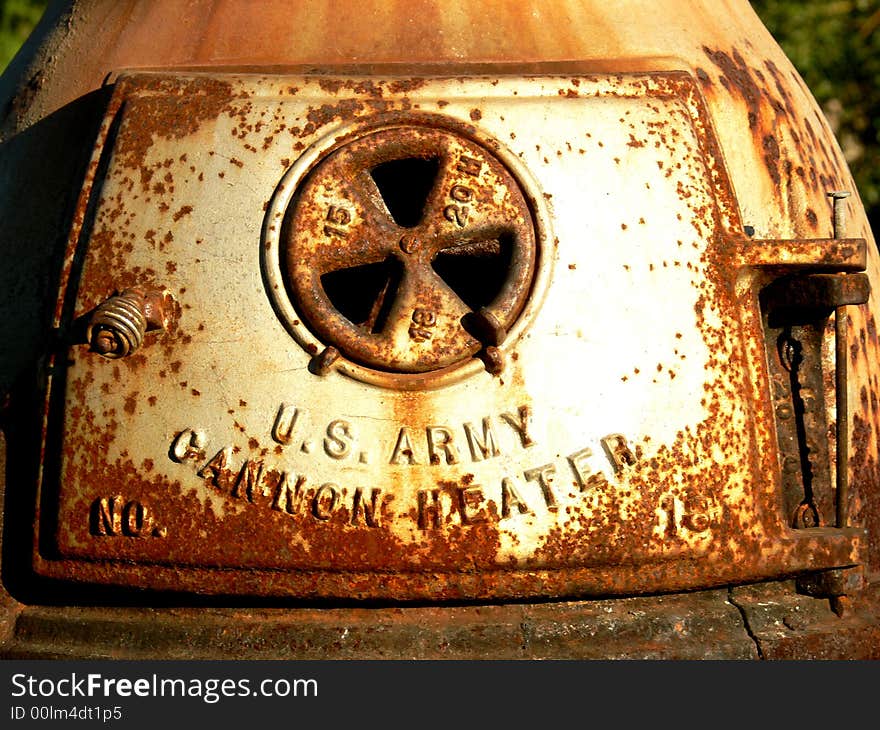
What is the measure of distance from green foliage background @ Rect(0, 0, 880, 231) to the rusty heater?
Answer: 5113mm

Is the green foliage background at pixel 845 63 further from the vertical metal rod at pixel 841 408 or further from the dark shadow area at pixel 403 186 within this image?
the dark shadow area at pixel 403 186

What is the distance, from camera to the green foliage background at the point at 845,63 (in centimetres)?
723

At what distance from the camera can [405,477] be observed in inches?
85.4

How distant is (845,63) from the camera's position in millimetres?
7305

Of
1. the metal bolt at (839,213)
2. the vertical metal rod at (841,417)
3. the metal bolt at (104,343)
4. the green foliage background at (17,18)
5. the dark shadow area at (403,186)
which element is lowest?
the vertical metal rod at (841,417)

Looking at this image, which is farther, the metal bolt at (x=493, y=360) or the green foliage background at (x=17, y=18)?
the green foliage background at (x=17, y=18)

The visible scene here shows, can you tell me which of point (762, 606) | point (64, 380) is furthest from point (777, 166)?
point (64, 380)

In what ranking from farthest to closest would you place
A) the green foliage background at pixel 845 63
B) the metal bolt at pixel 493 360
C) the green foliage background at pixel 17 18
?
the green foliage background at pixel 17 18 → the green foliage background at pixel 845 63 → the metal bolt at pixel 493 360

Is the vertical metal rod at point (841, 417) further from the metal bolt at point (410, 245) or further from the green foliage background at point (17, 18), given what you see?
the green foliage background at point (17, 18)

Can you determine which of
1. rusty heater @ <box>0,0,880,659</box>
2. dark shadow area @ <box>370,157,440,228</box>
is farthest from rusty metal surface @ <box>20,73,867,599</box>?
dark shadow area @ <box>370,157,440,228</box>

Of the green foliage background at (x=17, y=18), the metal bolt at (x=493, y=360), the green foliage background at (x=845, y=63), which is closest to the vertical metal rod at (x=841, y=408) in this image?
the metal bolt at (x=493, y=360)

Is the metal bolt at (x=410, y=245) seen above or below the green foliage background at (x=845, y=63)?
below

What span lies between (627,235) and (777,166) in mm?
434

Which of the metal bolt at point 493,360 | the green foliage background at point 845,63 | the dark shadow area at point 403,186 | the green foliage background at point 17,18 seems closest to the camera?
the metal bolt at point 493,360
